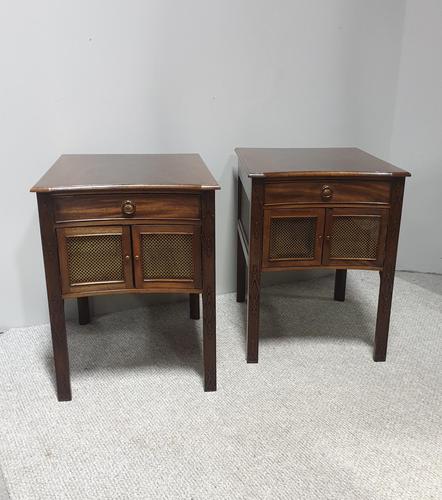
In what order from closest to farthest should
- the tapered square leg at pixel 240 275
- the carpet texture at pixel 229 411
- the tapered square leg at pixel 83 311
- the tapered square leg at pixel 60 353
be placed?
the carpet texture at pixel 229 411 < the tapered square leg at pixel 60 353 < the tapered square leg at pixel 83 311 < the tapered square leg at pixel 240 275

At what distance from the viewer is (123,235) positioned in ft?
4.54

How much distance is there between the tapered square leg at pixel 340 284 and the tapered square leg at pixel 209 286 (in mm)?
811

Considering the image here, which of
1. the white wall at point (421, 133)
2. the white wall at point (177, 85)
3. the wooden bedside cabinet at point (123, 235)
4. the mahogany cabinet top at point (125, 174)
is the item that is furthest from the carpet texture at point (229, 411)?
the mahogany cabinet top at point (125, 174)

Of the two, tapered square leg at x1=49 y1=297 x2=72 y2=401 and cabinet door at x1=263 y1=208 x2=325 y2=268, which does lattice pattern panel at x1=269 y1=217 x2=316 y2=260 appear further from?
tapered square leg at x1=49 y1=297 x2=72 y2=401

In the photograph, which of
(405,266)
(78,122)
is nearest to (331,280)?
(405,266)

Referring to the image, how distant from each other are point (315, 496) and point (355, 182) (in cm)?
86

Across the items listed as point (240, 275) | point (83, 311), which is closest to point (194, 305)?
point (240, 275)

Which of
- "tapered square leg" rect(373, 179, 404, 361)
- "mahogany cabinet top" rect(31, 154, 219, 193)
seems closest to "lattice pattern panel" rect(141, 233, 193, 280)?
"mahogany cabinet top" rect(31, 154, 219, 193)

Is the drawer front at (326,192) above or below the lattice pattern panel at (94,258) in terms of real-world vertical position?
above

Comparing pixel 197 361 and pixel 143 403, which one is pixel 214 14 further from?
pixel 143 403

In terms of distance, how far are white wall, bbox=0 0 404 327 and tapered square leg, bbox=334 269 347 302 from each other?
0.45 m

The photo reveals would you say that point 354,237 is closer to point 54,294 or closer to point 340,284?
point 340,284

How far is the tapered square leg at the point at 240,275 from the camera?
83.0 inches

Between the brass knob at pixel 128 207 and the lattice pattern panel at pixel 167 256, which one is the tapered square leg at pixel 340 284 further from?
the brass knob at pixel 128 207
